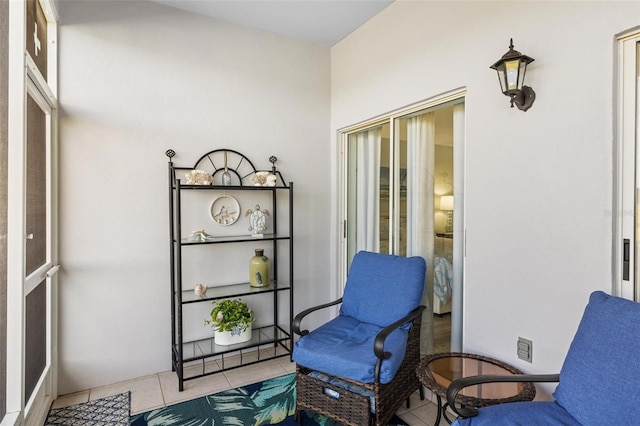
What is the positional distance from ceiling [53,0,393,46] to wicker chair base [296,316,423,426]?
2404 millimetres

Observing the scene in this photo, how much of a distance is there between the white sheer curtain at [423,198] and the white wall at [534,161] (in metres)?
0.30

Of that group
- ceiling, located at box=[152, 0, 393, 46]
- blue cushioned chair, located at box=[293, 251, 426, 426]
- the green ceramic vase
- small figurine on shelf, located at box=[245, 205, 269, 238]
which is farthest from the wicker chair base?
ceiling, located at box=[152, 0, 393, 46]

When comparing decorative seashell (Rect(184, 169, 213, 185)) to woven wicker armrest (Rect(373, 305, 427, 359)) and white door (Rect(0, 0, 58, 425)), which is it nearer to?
white door (Rect(0, 0, 58, 425))

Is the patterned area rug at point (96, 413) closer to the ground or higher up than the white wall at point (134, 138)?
closer to the ground

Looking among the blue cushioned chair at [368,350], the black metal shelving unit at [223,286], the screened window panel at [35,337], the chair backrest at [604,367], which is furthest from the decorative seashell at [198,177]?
the chair backrest at [604,367]

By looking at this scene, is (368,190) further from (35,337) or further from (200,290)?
(35,337)

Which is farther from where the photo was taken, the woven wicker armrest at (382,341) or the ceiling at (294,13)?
the ceiling at (294,13)

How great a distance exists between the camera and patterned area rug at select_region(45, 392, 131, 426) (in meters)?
2.20

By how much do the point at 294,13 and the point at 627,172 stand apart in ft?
8.25

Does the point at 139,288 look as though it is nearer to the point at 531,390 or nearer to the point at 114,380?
the point at 114,380

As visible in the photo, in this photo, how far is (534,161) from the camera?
6.13 feet

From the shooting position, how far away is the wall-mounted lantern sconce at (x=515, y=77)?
1.81 meters

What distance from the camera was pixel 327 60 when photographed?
11.7 feet

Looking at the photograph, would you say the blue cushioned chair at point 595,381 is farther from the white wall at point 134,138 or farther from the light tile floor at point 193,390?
the white wall at point 134,138
